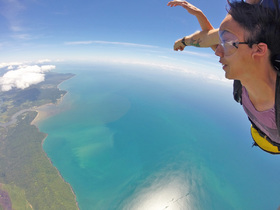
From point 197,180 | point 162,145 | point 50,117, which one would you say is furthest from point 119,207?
point 50,117

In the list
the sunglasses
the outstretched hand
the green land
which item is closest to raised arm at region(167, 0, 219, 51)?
the outstretched hand

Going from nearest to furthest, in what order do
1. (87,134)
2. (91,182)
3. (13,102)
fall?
(91,182) < (87,134) < (13,102)

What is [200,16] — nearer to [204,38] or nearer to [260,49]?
[204,38]

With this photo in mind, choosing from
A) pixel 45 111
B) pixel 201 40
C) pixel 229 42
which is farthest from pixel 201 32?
pixel 45 111

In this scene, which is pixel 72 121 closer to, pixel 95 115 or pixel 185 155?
pixel 95 115

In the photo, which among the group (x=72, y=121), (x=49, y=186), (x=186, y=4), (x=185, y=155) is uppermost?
(x=186, y=4)

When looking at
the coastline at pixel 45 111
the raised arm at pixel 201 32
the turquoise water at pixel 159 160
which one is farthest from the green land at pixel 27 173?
the raised arm at pixel 201 32

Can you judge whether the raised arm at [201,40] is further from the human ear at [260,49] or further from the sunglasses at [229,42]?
the human ear at [260,49]
